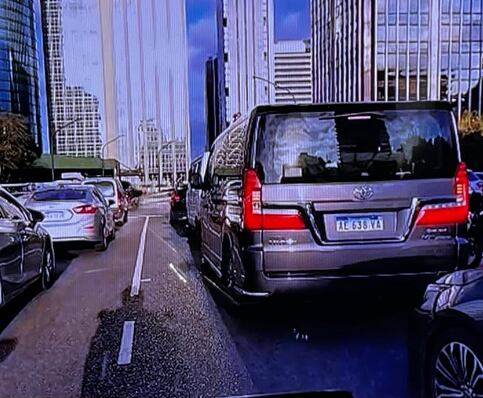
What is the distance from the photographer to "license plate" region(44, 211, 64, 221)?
10766mm

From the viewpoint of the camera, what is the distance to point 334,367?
14.1ft

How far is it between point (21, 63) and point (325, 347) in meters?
90.3

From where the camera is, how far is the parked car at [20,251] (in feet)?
18.9

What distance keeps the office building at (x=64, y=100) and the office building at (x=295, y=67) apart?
103 ft

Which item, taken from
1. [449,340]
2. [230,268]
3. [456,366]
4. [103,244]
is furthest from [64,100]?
[456,366]

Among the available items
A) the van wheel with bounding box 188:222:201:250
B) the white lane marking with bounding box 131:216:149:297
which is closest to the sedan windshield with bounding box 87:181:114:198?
the van wheel with bounding box 188:222:201:250

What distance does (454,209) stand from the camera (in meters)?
5.02

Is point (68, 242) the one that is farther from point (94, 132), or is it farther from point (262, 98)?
point (94, 132)

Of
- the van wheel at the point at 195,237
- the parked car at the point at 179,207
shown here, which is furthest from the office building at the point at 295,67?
the van wheel at the point at 195,237

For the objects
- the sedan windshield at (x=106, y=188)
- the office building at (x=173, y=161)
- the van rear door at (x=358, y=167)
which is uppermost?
the van rear door at (x=358, y=167)

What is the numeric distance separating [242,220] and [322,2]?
8163cm

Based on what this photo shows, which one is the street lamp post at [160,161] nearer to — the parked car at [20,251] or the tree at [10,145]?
the tree at [10,145]

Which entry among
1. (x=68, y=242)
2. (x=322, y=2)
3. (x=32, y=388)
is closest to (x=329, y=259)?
(x=32, y=388)

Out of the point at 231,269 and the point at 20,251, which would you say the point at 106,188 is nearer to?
the point at 20,251
